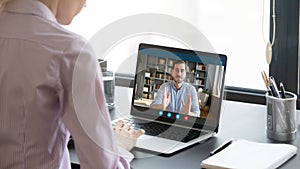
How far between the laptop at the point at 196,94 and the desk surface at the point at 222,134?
0.15ft

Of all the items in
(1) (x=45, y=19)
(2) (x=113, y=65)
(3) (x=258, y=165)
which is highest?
(1) (x=45, y=19)

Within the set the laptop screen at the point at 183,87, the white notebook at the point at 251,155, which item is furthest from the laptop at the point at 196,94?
the white notebook at the point at 251,155

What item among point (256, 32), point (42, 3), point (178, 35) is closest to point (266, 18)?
point (256, 32)

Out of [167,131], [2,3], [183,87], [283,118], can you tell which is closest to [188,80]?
[183,87]

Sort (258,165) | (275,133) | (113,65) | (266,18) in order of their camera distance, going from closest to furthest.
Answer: (258,165), (275,133), (113,65), (266,18)

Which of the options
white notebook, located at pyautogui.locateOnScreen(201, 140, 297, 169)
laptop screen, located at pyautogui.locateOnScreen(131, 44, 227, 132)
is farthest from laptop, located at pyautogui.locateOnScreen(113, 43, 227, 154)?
white notebook, located at pyautogui.locateOnScreen(201, 140, 297, 169)

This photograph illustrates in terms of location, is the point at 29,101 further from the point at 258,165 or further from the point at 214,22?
the point at 214,22

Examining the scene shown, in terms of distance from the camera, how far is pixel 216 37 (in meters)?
1.88

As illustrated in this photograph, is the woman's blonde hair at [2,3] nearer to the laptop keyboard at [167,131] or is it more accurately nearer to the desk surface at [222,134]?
the desk surface at [222,134]

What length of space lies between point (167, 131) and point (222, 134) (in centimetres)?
17

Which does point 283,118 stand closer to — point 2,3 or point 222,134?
point 222,134

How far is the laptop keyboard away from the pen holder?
0.22 meters

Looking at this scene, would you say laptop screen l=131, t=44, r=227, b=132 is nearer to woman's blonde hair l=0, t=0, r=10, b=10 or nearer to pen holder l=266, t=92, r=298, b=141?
pen holder l=266, t=92, r=298, b=141

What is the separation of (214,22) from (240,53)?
0.54 ft
